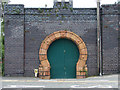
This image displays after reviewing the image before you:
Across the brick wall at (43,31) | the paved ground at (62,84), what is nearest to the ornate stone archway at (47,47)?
the brick wall at (43,31)

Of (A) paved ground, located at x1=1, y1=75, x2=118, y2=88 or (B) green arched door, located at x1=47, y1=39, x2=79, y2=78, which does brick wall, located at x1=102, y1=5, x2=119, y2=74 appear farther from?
(B) green arched door, located at x1=47, y1=39, x2=79, y2=78

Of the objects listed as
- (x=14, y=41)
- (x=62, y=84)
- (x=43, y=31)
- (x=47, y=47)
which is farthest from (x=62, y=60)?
(x=14, y=41)

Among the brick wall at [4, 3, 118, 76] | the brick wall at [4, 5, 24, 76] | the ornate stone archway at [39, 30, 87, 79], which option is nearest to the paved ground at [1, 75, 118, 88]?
the ornate stone archway at [39, 30, 87, 79]

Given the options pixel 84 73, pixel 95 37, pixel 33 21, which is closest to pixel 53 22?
pixel 33 21

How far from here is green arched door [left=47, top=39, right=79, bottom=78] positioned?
434 inches

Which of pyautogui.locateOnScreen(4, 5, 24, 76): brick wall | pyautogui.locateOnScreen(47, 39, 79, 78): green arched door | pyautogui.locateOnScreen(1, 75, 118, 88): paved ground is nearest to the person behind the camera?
pyautogui.locateOnScreen(1, 75, 118, 88): paved ground

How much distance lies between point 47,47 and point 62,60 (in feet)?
3.90

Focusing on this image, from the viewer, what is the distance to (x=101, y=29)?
11125mm

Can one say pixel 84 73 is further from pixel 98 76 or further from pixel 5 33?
pixel 5 33

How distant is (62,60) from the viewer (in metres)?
11.1

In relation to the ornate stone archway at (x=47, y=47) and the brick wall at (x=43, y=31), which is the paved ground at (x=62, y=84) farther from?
the brick wall at (x=43, y=31)

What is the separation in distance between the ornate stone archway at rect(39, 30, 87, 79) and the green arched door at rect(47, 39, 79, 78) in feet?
1.11

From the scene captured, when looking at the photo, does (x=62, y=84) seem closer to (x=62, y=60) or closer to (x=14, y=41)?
(x=62, y=60)

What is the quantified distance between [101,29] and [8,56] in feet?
18.8
